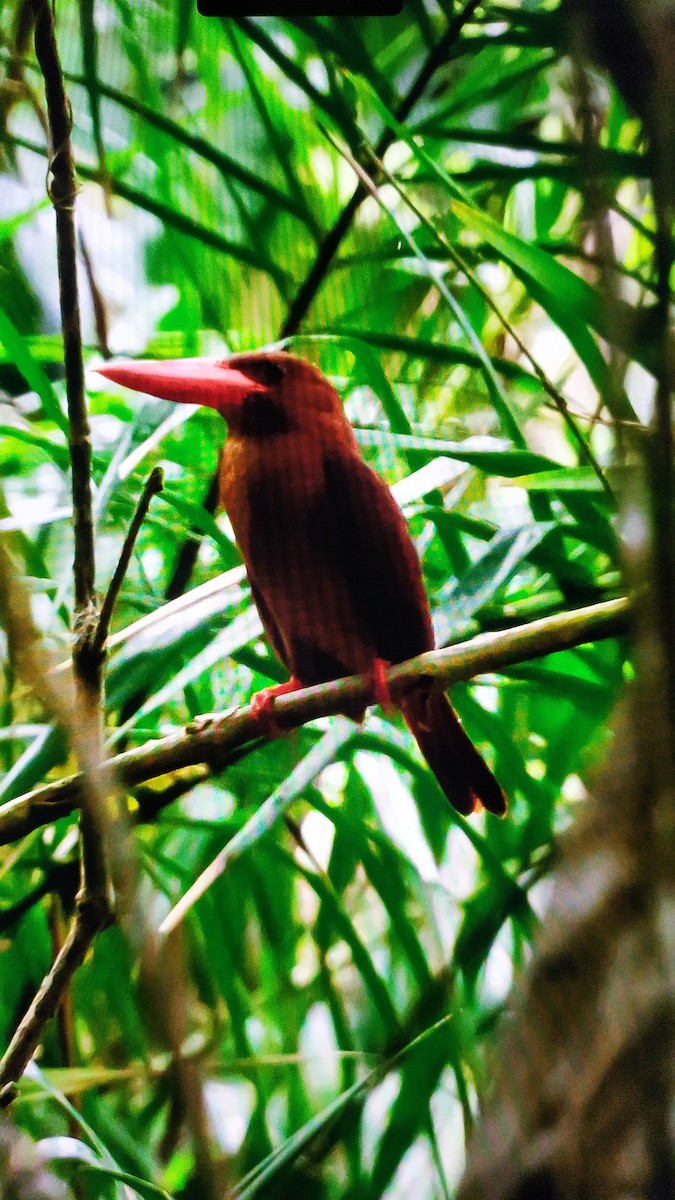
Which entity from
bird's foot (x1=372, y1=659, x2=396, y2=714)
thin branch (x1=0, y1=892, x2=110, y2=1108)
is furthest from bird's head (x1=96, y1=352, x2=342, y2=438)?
thin branch (x1=0, y1=892, x2=110, y2=1108)

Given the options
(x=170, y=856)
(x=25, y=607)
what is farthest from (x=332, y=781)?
(x=25, y=607)

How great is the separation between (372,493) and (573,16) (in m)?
0.28

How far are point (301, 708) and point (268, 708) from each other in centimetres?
2

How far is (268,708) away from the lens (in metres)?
0.53

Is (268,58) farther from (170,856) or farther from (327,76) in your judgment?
(170,856)

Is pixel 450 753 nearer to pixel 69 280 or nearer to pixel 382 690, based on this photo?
pixel 382 690

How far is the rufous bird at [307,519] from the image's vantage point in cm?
55

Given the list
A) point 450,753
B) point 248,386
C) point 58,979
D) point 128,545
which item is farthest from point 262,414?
point 58,979

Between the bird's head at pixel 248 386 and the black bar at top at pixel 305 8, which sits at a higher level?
the black bar at top at pixel 305 8

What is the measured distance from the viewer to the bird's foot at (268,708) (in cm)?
53

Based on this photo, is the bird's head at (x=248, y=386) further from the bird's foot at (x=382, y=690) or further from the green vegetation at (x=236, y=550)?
the bird's foot at (x=382, y=690)

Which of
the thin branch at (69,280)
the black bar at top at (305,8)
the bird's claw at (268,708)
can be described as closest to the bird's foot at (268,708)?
the bird's claw at (268,708)

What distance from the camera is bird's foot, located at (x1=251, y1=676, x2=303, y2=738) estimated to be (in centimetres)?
53

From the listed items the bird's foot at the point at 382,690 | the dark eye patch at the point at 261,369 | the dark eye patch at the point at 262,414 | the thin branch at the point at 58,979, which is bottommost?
the thin branch at the point at 58,979
